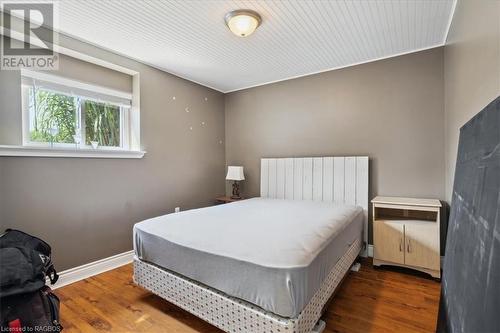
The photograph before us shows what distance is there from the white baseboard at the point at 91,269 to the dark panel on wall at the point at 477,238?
299 centimetres

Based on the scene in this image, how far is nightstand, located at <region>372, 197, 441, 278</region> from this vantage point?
2.40 m

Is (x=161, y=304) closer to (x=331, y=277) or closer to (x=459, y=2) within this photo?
(x=331, y=277)

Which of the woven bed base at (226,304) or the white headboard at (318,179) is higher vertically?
the white headboard at (318,179)

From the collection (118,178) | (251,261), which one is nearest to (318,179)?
(251,261)

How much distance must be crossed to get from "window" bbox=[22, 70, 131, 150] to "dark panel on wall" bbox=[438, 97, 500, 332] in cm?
323

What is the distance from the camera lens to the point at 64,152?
236cm

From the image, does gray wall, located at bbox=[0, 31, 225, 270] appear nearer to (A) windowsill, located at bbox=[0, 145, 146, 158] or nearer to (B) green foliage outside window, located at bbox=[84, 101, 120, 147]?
(A) windowsill, located at bbox=[0, 145, 146, 158]

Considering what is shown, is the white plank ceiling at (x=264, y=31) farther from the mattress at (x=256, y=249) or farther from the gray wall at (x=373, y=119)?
the mattress at (x=256, y=249)

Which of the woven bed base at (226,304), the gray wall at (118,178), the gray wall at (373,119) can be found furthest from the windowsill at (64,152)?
the gray wall at (373,119)

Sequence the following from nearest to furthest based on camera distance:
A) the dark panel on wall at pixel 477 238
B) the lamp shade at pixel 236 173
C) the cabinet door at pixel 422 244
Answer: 1. the dark panel on wall at pixel 477 238
2. the cabinet door at pixel 422 244
3. the lamp shade at pixel 236 173

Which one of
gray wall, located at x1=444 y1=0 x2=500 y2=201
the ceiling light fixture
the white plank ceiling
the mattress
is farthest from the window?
gray wall, located at x1=444 y1=0 x2=500 y2=201

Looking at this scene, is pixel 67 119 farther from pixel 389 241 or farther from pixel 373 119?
pixel 389 241

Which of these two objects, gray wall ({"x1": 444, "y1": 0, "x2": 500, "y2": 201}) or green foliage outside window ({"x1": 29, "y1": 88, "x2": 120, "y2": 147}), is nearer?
gray wall ({"x1": 444, "y1": 0, "x2": 500, "y2": 201})

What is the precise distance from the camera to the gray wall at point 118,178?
6.98 feet
